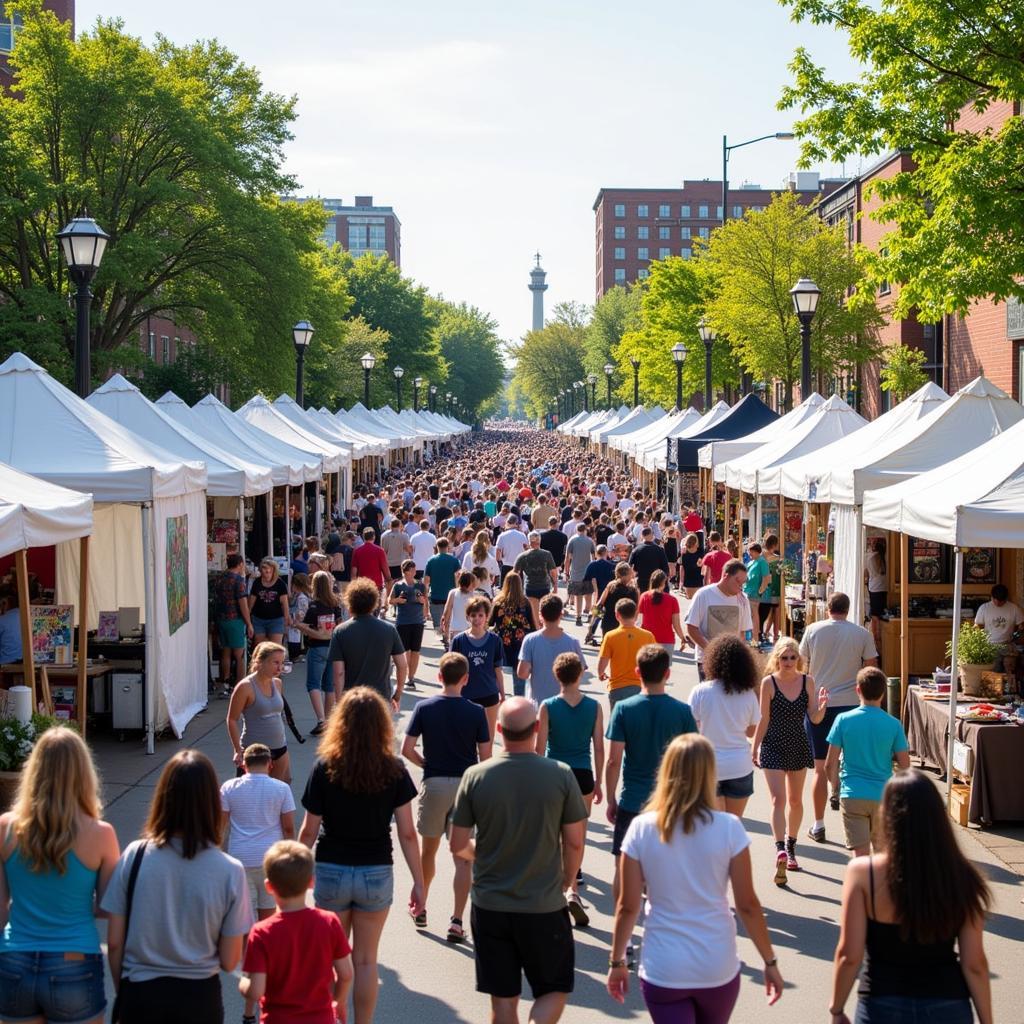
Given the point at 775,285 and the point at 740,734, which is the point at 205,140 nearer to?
the point at 775,285

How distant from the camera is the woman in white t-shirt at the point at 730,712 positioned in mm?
8305

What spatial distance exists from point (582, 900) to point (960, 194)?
1006 cm

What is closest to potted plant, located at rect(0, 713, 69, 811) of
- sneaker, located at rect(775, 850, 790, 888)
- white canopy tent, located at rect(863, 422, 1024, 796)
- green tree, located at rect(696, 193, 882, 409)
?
sneaker, located at rect(775, 850, 790, 888)

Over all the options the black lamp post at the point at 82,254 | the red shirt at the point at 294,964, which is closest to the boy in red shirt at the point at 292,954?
the red shirt at the point at 294,964

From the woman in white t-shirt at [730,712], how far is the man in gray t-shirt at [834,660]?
1727 mm

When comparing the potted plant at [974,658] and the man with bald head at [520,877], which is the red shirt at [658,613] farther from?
the man with bald head at [520,877]

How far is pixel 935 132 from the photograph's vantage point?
682 inches

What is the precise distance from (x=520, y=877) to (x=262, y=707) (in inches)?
157

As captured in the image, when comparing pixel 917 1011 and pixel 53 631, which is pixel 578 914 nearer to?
pixel 917 1011

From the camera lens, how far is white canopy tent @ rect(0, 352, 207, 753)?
12852mm

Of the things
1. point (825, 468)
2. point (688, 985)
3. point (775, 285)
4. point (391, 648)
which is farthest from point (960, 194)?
point (775, 285)

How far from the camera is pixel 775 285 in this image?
42500mm

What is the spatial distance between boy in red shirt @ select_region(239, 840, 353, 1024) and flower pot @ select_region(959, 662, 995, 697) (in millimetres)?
8161

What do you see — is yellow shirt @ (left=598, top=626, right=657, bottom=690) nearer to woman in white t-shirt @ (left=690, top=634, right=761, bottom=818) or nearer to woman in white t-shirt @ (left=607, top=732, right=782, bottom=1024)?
woman in white t-shirt @ (left=690, top=634, right=761, bottom=818)
